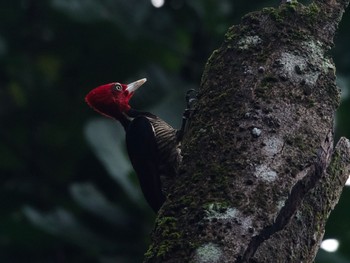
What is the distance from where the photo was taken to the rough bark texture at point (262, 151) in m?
3.38

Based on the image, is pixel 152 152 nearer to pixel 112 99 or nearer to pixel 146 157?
pixel 146 157

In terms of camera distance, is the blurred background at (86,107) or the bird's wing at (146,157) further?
the blurred background at (86,107)

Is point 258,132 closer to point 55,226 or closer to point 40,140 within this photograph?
point 55,226

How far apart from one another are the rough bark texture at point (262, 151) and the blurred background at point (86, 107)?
9.37 ft

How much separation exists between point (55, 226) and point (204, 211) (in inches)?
156

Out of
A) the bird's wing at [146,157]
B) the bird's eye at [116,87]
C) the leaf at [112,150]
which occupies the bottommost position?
the bird's wing at [146,157]

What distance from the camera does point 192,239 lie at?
3357mm

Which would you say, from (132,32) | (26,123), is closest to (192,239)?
(132,32)

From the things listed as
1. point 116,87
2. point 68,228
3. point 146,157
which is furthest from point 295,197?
point 68,228

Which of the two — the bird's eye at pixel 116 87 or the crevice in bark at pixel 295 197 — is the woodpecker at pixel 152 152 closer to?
the bird's eye at pixel 116 87

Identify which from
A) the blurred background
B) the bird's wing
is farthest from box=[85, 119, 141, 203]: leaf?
the bird's wing

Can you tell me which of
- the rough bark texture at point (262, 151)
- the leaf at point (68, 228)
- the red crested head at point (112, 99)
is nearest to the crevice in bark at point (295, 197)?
the rough bark texture at point (262, 151)

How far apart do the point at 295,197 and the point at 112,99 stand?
2.80 metres

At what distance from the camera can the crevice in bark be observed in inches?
131
